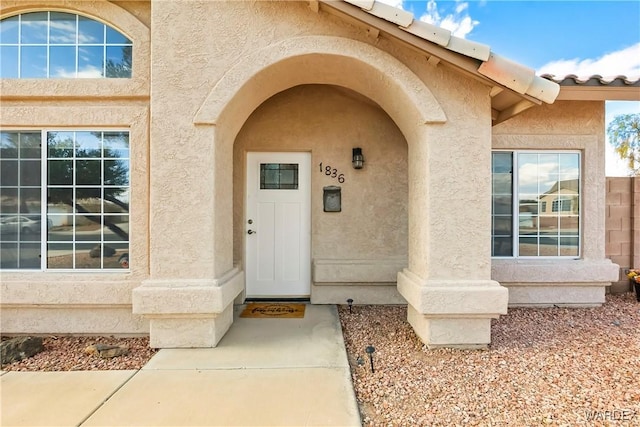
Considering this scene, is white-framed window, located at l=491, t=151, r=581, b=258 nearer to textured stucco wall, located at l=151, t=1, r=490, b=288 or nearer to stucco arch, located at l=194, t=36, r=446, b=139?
textured stucco wall, located at l=151, t=1, r=490, b=288

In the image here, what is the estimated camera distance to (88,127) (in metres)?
4.75

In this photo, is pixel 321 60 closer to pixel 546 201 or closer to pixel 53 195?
pixel 53 195

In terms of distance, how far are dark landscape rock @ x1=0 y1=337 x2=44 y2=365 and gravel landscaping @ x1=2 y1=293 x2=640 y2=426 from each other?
112 mm

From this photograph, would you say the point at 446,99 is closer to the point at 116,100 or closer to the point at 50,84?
the point at 116,100

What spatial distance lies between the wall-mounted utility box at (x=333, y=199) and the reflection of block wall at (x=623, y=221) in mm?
5672

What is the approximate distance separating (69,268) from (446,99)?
6154 mm

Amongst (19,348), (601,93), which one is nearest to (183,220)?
(19,348)

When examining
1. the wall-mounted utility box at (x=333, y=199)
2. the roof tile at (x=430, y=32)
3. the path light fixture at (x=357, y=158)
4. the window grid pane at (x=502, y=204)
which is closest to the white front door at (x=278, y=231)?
the wall-mounted utility box at (x=333, y=199)

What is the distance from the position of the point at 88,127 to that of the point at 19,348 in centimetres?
323

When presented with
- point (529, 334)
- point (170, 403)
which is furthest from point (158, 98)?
point (529, 334)

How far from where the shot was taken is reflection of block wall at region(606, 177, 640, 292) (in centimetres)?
644

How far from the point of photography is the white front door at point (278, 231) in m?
6.25

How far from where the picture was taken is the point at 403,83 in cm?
422

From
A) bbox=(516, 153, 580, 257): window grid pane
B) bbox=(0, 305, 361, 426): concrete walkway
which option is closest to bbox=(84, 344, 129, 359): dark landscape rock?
bbox=(0, 305, 361, 426): concrete walkway
